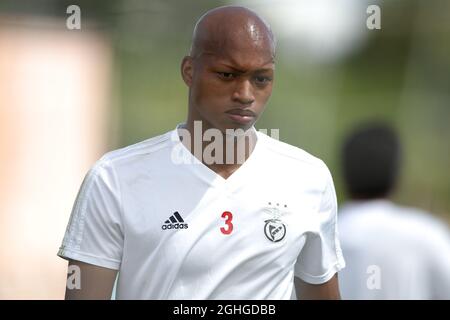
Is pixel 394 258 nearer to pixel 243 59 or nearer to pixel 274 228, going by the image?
pixel 274 228

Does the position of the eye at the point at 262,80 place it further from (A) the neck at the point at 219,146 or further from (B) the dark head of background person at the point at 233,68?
(A) the neck at the point at 219,146

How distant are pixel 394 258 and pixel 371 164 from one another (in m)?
0.45

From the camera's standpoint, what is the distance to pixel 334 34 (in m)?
6.55

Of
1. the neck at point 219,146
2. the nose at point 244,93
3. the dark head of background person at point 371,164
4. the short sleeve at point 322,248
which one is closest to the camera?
the nose at point 244,93

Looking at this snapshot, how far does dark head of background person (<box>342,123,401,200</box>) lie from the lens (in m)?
3.29

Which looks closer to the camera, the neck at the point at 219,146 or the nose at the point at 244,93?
the nose at the point at 244,93

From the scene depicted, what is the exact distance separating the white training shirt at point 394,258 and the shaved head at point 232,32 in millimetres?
1119

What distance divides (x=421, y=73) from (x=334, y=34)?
0.93 meters

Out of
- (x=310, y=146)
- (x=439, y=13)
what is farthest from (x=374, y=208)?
(x=439, y=13)

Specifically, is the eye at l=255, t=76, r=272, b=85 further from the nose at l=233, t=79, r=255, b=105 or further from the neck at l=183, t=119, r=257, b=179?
the neck at l=183, t=119, r=257, b=179

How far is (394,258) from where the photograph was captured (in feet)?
10.00

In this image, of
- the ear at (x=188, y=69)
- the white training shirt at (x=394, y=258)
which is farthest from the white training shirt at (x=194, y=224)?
the white training shirt at (x=394, y=258)

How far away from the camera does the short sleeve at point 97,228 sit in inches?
87.5

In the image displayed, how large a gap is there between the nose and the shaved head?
0.10m
